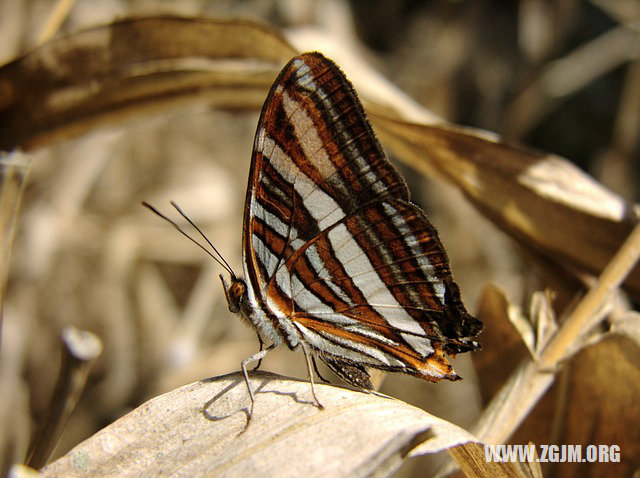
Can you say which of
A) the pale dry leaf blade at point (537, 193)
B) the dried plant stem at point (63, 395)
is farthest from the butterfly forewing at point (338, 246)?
the dried plant stem at point (63, 395)

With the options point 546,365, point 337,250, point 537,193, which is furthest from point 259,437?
point 537,193

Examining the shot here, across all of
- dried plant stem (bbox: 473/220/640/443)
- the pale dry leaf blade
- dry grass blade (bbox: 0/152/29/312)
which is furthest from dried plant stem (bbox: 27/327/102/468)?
the pale dry leaf blade

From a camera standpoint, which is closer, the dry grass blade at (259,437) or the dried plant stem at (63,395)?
the dry grass blade at (259,437)

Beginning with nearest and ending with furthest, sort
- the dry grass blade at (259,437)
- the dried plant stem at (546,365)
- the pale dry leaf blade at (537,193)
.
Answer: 1. the dry grass blade at (259,437)
2. the dried plant stem at (546,365)
3. the pale dry leaf blade at (537,193)

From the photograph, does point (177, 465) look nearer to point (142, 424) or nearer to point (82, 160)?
point (142, 424)

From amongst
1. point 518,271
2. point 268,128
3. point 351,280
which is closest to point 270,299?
point 351,280

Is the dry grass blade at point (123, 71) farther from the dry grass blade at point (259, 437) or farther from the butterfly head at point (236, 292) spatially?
the dry grass blade at point (259, 437)
